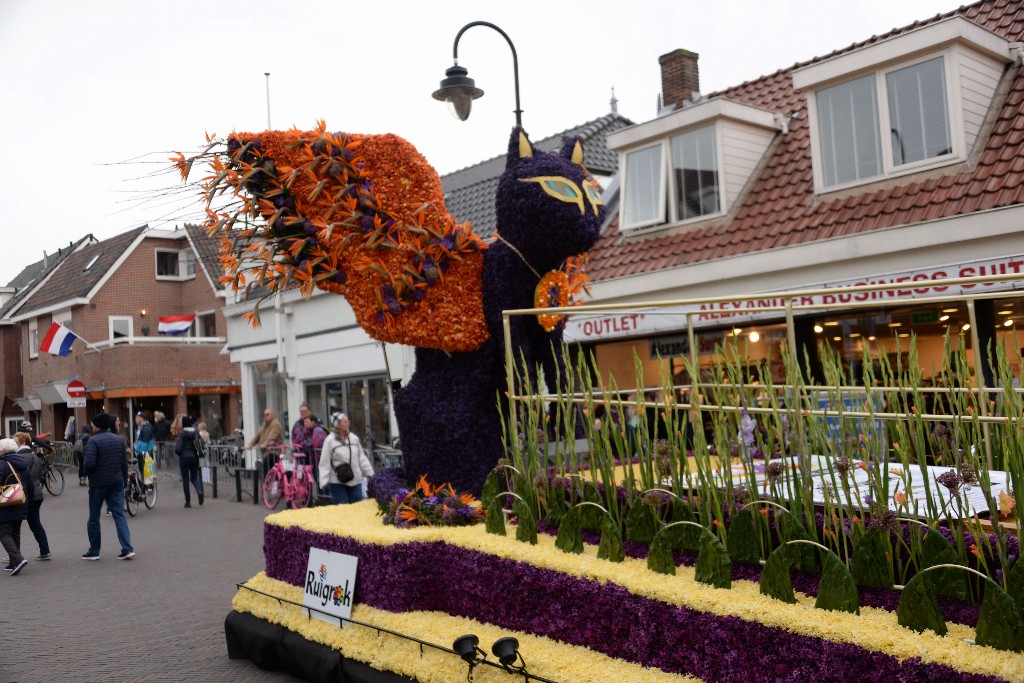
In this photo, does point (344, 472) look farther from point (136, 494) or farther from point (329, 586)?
point (136, 494)

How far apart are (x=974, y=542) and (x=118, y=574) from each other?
9.17 meters

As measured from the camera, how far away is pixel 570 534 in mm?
4738

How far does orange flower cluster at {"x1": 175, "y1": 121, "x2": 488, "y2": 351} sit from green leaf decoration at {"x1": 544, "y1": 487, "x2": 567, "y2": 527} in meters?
1.40

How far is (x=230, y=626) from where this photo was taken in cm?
653

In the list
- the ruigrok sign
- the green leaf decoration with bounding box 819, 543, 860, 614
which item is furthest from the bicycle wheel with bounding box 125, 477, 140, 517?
the green leaf decoration with bounding box 819, 543, 860, 614

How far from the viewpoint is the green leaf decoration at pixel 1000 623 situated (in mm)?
2984

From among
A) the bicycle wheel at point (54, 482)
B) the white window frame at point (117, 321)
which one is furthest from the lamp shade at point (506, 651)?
the white window frame at point (117, 321)

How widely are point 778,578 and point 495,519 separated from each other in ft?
6.55

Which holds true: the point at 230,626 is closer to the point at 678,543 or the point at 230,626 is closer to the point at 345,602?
the point at 345,602

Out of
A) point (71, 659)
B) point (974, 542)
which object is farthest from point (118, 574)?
point (974, 542)

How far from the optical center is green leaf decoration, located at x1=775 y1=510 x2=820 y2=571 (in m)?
3.83

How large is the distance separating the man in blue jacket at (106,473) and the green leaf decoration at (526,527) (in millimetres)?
6985

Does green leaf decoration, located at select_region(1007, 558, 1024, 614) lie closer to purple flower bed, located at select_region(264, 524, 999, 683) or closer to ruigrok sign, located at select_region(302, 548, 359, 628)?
purple flower bed, located at select_region(264, 524, 999, 683)

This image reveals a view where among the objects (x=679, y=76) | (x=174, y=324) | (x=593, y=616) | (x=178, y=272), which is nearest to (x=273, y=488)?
(x=679, y=76)
